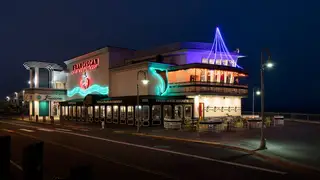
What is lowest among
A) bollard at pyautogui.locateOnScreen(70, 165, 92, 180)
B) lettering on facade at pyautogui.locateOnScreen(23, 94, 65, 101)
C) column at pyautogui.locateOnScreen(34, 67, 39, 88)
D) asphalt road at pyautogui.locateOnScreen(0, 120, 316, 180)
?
asphalt road at pyautogui.locateOnScreen(0, 120, 316, 180)

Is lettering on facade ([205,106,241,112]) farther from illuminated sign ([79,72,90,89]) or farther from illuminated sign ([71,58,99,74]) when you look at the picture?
illuminated sign ([79,72,90,89])

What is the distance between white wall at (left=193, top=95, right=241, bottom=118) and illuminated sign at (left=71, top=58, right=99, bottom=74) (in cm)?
1818

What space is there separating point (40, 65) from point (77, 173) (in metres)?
61.3

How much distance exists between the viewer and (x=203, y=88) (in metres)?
35.1

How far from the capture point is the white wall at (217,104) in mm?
37062

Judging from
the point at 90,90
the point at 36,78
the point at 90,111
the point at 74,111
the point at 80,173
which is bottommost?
the point at 74,111

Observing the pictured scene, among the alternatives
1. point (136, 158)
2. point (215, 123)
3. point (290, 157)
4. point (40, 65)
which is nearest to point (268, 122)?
point (215, 123)

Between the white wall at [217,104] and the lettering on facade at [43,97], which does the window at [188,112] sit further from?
the lettering on facade at [43,97]

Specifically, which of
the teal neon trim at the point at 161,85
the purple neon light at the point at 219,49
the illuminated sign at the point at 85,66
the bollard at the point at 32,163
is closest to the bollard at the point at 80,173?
the bollard at the point at 32,163

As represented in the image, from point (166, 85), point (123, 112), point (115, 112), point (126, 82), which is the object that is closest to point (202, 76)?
point (166, 85)

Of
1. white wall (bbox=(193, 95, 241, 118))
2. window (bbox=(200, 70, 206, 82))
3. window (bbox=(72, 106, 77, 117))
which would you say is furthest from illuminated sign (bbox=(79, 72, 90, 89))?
window (bbox=(200, 70, 206, 82))

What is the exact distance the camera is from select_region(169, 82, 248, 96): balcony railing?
1368 inches

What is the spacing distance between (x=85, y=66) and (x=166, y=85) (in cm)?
1906

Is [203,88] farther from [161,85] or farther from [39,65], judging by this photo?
[39,65]
